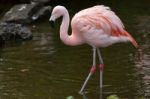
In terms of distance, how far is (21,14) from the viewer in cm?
1461

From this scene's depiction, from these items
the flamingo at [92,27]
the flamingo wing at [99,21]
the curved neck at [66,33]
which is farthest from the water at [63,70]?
the flamingo wing at [99,21]

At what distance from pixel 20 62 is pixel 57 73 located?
1.23m

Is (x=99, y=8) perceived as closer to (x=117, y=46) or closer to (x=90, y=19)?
(x=90, y=19)

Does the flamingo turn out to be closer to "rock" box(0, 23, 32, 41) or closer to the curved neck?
the curved neck

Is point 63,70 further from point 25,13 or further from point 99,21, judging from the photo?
point 25,13

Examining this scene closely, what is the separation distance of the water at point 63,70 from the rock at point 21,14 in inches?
52.6

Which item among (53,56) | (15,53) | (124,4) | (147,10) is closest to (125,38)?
(53,56)

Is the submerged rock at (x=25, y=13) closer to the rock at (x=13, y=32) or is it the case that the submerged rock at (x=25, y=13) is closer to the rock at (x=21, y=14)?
the rock at (x=21, y=14)

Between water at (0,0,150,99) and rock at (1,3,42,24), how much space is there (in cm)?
134

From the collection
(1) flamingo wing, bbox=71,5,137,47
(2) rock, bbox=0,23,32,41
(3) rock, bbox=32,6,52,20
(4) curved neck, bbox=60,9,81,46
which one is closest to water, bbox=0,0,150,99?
(2) rock, bbox=0,23,32,41

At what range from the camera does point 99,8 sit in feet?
27.7

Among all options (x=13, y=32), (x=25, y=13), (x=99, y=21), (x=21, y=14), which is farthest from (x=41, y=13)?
(x=99, y=21)

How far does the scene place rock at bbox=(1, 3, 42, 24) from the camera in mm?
14331

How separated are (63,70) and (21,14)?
535 cm
